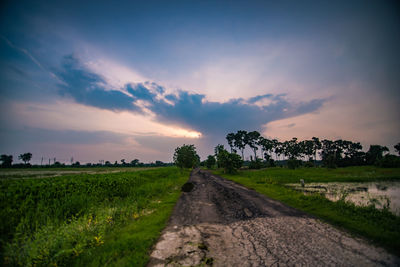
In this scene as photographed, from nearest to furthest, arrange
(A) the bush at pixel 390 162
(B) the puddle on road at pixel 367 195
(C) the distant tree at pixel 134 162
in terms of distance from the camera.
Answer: (B) the puddle on road at pixel 367 195
(A) the bush at pixel 390 162
(C) the distant tree at pixel 134 162

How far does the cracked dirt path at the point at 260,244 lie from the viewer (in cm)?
453

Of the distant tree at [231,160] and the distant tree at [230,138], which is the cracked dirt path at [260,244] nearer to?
the distant tree at [231,160]

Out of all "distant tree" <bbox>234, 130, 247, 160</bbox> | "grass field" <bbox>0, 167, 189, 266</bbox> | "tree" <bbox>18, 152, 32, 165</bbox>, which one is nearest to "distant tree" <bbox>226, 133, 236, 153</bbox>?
"distant tree" <bbox>234, 130, 247, 160</bbox>

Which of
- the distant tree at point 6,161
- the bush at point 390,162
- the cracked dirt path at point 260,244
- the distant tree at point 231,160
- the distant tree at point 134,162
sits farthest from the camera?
the distant tree at point 134,162

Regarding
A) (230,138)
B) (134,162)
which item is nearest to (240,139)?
(230,138)

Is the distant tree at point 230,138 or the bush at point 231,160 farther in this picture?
the distant tree at point 230,138

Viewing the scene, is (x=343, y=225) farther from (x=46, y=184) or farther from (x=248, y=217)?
(x=46, y=184)

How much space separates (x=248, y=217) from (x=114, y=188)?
13486 mm

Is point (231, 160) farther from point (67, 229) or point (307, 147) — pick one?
point (307, 147)

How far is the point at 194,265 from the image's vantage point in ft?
14.5

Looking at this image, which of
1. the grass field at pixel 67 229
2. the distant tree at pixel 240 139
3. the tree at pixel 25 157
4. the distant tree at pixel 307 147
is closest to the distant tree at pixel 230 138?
the distant tree at pixel 240 139

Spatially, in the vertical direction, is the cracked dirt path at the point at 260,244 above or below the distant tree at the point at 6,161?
below

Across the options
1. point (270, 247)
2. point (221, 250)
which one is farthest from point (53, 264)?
point (270, 247)

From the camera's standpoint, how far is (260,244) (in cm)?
548
